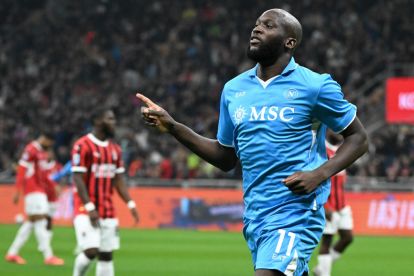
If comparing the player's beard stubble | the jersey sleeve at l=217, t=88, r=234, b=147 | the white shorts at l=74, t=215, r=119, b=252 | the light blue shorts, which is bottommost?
the white shorts at l=74, t=215, r=119, b=252

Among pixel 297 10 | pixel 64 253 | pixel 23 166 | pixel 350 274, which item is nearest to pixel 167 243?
pixel 64 253

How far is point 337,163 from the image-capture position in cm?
571

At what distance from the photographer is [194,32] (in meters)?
34.3

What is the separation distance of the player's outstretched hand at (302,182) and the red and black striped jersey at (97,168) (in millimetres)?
5484

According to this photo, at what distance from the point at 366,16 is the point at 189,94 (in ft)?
22.1

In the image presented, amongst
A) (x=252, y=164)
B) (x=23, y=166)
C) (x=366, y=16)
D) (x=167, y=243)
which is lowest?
(x=167, y=243)

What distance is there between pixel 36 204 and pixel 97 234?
20.9 feet

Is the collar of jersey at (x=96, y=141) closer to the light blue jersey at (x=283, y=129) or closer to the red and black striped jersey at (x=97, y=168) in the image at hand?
the red and black striped jersey at (x=97, y=168)

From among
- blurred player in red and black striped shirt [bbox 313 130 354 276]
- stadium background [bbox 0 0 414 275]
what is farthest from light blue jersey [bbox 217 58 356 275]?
stadium background [bbox 0 0 414 275]

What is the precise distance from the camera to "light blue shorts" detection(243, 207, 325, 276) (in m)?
5.62

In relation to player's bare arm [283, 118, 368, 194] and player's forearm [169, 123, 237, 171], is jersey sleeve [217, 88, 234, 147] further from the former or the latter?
player's bare arm [283, 118, 368, 194]

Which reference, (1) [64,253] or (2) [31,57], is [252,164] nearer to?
(1) [64,253]

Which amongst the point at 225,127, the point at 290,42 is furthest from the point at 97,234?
the point at 290,42

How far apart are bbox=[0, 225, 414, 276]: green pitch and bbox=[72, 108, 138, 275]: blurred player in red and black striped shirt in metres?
3.12
